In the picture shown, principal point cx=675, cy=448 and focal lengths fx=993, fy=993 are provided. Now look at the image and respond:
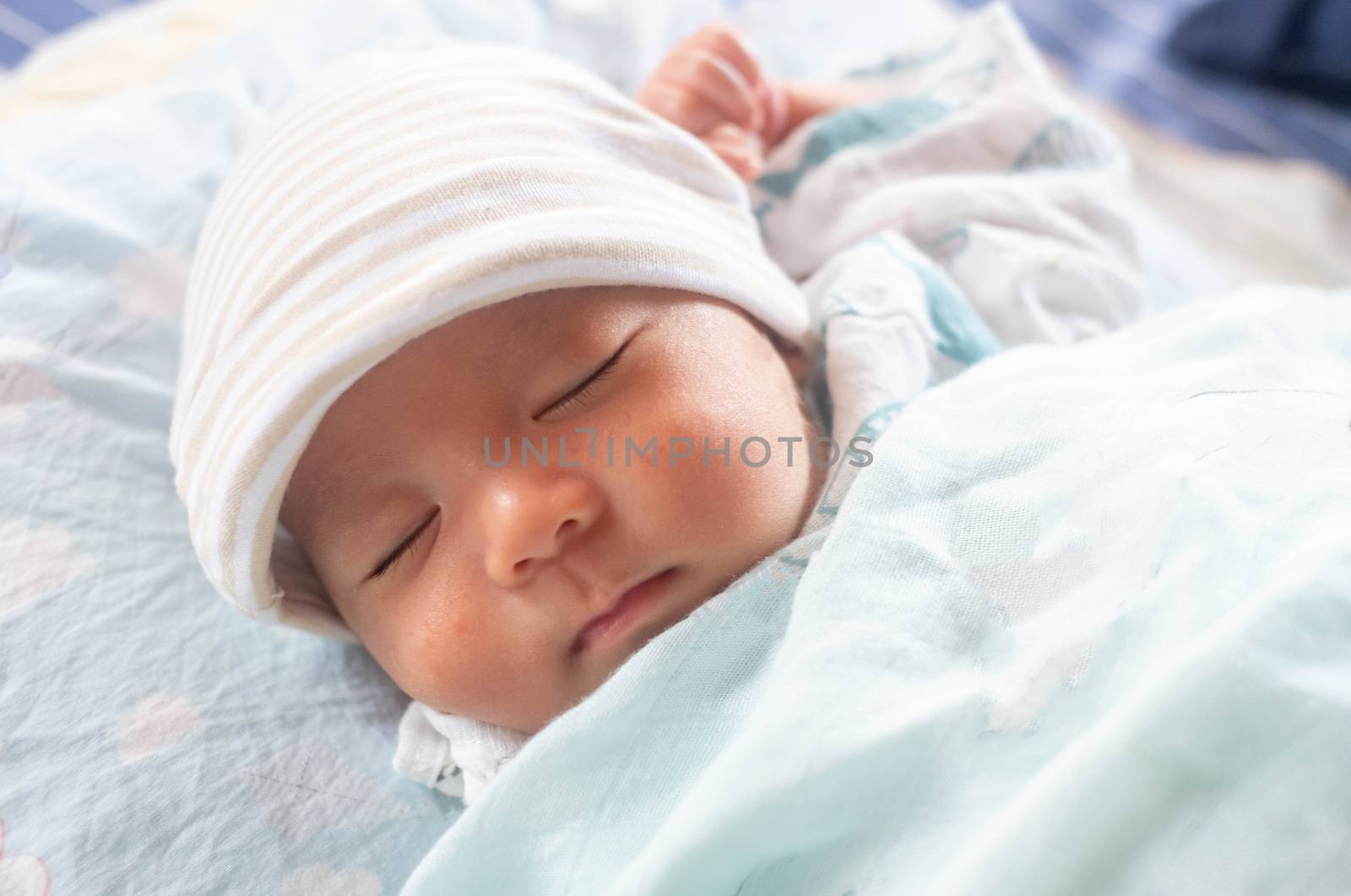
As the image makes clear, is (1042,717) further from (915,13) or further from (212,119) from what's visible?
(915,13)

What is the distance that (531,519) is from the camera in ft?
1.97

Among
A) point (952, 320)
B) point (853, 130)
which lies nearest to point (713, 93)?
point (853, 130)

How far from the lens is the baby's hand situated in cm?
100

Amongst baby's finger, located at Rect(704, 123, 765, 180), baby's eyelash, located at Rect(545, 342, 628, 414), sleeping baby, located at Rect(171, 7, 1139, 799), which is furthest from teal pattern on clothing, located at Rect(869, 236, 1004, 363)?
baby's eyelash, located at Rect(545, 342, 628, 414)

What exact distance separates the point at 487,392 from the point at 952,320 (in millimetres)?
444

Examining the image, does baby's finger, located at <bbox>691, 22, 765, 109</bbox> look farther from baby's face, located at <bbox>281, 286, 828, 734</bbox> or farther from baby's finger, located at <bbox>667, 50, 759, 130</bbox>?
baby's face, located at <bbox>281, 286, 828, 734</bbox>

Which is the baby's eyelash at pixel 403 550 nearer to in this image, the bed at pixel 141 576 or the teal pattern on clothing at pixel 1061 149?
the bed at pixel 141 576

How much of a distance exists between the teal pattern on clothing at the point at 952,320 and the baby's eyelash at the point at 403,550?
1.49ft

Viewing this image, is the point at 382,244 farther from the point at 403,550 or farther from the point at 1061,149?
the point at 1061,149

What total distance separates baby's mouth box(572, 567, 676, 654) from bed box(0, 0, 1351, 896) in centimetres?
19

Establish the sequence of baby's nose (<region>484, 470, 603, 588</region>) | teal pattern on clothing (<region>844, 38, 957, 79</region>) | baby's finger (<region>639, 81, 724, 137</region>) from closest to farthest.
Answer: baby's nose (<region>484, 470, 603, 588</region>) → baby's finger (<region>639, 81, 724, 137</region>) → teal pattern on clothing (<region>844, 38, 957, 79</region>)

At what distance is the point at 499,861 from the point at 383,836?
13 centimetres

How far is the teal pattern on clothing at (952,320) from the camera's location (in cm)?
86

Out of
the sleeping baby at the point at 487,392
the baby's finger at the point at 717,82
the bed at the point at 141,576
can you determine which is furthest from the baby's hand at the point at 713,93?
the bed at the point at 141,576
